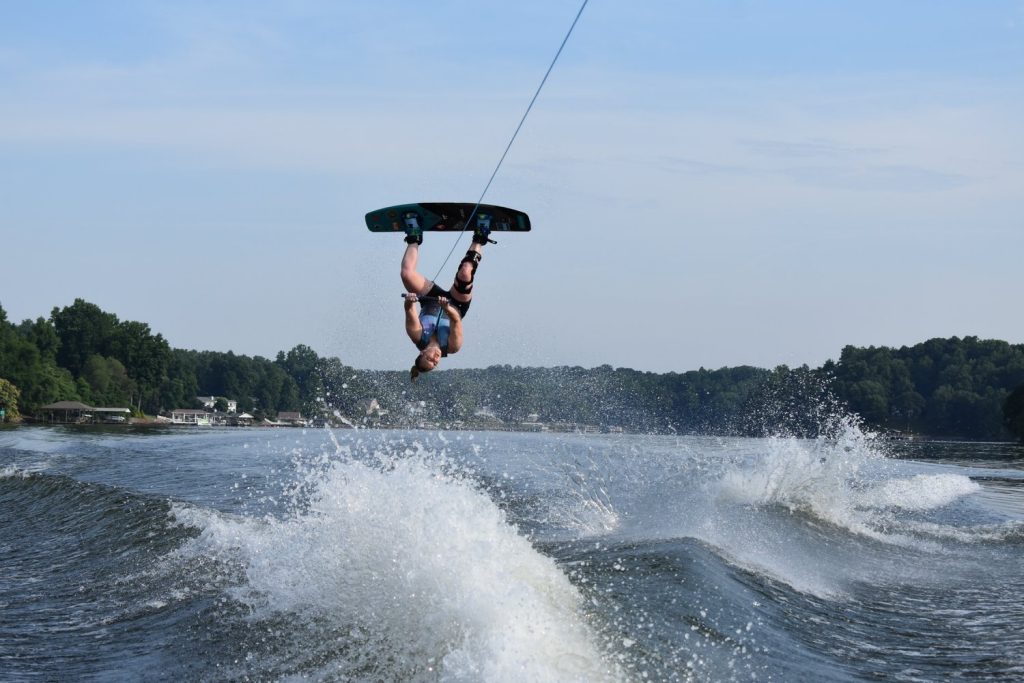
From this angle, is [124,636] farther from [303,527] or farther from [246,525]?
[246,525]

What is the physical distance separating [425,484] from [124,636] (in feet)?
8.68

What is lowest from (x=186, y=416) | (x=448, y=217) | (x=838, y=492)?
(x=186, y=416)

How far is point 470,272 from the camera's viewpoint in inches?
374

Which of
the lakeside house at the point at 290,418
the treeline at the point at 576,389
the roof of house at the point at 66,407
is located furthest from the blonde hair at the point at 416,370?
the lakeside house at the point at 290,418

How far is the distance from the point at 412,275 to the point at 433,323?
647 millimetres

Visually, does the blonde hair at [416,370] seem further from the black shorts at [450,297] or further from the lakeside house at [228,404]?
the lakeside house at [228,404]

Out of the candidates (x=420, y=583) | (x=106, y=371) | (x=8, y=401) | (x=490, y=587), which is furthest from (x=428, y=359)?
(x=106, y=371)

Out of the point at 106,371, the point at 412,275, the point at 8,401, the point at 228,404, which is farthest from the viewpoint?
the point at 228,404

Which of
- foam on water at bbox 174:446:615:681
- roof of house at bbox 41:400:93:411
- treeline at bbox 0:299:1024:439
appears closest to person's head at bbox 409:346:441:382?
foam on water at bbox 174:446:615:681

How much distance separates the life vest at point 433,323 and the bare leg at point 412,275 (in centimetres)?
27

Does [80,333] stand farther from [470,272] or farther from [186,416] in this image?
[470,272]

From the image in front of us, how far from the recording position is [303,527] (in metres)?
9.39

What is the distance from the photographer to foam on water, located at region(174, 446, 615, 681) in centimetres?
613

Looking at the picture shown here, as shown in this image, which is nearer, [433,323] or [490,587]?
[490,587]
